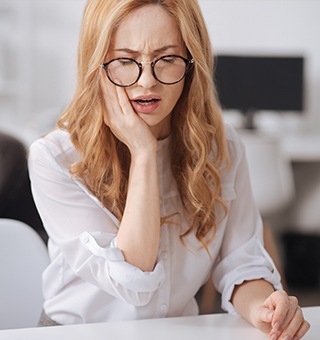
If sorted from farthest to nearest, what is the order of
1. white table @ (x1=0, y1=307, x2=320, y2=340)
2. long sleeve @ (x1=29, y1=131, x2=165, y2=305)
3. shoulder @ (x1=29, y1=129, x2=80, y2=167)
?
shoulder @ (x1=29, y1=129, x2=80, y2=167)
long sleeve @ (x1=29, y1=131, x2=165, y2=305)
white table @ (x1=0, y1=307, x2=320, y2=340)

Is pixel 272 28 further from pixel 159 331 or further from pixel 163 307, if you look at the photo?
pixel 159 331

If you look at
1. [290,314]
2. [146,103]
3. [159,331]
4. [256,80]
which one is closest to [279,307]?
[290,314]

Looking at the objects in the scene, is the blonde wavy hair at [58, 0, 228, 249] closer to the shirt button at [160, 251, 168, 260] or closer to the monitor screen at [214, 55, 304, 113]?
the shirt button at [160, 251, 168, 260]

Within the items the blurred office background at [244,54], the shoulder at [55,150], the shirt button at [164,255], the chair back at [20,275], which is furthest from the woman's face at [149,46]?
the blurred office background at [244,54]

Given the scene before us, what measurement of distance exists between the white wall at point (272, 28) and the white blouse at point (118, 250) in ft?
10.1

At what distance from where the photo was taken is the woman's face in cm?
124

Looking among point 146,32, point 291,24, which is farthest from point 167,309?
point 291,24

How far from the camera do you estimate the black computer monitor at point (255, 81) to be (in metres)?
4.12

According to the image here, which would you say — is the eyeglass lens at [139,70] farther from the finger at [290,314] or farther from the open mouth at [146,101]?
the finger at [290,314]

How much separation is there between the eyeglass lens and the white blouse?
0.58 feet

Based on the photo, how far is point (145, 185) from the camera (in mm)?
1287

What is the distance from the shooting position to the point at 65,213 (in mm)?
1310

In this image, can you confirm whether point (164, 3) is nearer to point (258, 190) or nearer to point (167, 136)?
point (167, 136)

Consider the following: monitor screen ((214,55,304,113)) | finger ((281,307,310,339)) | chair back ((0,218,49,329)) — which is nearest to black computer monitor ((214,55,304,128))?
monitor screen ((214,55,304,113))
